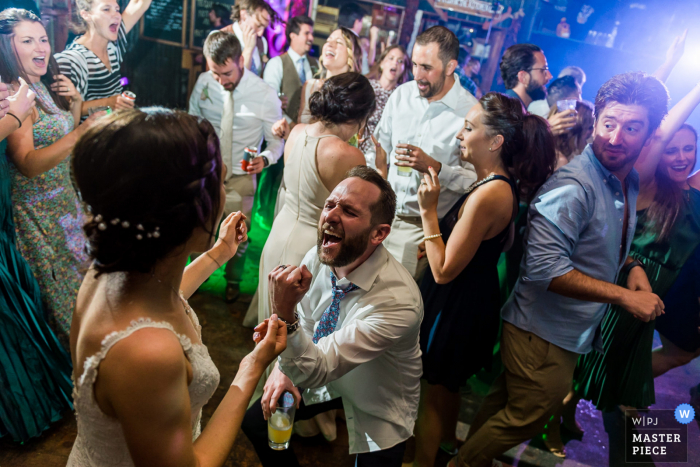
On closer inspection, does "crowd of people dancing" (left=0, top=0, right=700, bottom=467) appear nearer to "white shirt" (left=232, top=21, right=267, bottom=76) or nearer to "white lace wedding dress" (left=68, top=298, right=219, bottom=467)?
"white lace wedding dress" (left=68, top=298, right=219, bottom=467)

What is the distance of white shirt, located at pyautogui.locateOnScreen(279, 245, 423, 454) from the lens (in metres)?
1.63

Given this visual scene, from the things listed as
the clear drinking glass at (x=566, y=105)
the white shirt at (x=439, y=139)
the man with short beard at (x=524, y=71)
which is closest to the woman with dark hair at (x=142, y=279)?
the white shirt at (x=439, y=139)

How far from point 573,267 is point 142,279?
171cm

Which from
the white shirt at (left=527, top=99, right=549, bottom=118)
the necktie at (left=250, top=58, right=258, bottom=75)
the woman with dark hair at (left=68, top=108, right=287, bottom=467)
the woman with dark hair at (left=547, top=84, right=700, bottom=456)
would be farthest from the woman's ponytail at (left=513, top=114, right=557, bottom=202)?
the necktie at (left=250, top=58, right=258, bottom=75)

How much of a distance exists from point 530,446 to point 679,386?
145 centimetres

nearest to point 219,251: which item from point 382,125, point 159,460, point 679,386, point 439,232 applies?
point 159,460

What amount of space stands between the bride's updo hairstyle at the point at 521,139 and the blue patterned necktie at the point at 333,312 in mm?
1016

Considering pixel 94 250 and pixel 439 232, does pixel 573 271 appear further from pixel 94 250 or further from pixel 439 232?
pixel 94 250

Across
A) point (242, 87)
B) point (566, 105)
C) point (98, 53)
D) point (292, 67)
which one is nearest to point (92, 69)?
point (98, 53)

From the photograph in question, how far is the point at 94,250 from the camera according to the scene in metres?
0.95

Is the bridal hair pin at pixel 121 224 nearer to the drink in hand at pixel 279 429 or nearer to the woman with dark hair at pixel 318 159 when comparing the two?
the drink in hand at pixel 279 429

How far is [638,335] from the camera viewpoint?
8.45 ft

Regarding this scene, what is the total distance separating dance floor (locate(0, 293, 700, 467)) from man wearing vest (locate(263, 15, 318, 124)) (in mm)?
1958

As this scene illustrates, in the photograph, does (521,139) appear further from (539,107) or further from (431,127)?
(539,107)
